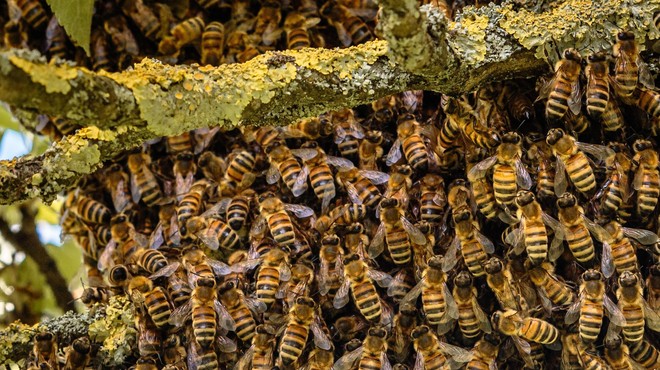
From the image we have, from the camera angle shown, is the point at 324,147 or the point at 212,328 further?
the point at 324,147

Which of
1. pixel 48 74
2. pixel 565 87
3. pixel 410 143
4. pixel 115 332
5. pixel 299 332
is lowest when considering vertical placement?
pixel 115 332

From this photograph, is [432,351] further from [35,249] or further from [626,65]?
[35,249]

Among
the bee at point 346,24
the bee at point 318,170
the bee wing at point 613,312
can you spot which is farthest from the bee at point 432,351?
the bee at point 346,24

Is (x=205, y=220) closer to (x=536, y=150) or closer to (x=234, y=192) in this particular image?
(x=234, y=192)

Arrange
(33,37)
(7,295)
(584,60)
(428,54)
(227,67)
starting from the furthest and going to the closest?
1. (7,295)
2. (33,37)
3. (584,60)
4. (227,67)
5. (428,54)

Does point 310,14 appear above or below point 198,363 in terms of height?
above

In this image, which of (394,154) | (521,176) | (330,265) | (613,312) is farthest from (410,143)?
(613,312)

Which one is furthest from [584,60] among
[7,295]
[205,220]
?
[7,295]
